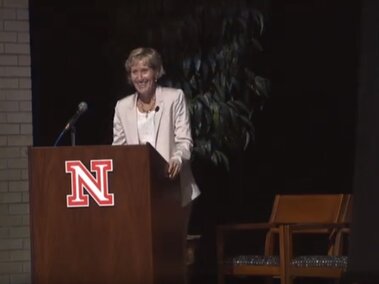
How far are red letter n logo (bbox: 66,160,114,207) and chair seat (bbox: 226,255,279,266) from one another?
1.94 meters

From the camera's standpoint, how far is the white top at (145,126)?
524cm

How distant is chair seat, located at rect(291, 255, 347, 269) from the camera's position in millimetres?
6051

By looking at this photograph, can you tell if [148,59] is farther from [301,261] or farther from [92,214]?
[301,261]

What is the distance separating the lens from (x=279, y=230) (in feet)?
20.4

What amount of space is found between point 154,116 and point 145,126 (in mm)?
70

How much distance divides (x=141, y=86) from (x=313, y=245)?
9.45 ft

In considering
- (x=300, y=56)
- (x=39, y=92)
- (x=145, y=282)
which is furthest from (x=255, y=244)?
(x=145, y=282)

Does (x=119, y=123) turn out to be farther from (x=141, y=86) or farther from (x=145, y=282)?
(x=145, y=282)

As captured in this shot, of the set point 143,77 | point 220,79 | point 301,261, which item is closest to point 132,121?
point 143,77

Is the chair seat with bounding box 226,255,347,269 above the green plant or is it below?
below

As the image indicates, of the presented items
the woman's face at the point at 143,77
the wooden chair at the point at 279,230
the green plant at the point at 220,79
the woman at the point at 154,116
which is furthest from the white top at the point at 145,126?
the green plant at the point at 220,79

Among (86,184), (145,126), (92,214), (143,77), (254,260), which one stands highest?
(143,77)

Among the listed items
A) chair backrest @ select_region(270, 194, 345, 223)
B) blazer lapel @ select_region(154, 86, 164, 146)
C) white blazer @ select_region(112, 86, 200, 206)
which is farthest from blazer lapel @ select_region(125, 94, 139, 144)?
chair backrest @ select_region(270, 194, 345, 223)

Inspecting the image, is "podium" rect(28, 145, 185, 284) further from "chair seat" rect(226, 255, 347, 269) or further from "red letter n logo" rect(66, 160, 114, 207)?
"chair seat" rect(226, 255, 347, 269)
